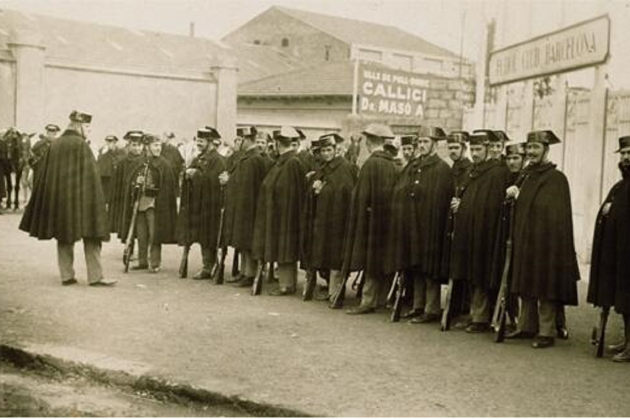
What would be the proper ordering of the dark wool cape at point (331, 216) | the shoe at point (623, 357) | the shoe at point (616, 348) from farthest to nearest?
1. the dark wool cape at point (331, 216)
2. the shoe at point (616, 348)
3. the shoe at point (623, 357)

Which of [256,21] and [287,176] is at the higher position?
[256,21]

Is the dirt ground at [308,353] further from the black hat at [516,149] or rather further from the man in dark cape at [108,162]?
the man in dark cape at [108,162]

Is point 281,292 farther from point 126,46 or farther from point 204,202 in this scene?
point 126,46

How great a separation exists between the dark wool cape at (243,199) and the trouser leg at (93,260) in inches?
66.5

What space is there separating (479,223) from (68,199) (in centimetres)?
497

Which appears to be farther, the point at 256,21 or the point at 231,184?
the point at 256,21

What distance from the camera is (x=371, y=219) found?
9.57 meters

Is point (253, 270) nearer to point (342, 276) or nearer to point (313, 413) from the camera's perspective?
point (342, 276)

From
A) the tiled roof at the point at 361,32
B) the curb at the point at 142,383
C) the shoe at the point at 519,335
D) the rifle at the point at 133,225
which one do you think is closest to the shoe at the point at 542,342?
the shoe at the point at 519,335

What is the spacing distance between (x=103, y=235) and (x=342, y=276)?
3.01 meters

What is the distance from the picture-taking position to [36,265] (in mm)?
12312

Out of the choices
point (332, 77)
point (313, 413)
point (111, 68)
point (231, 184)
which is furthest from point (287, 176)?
point (332, 77)

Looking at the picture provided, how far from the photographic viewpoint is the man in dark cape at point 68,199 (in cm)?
1027

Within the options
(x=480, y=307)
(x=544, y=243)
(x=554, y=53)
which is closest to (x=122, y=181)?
(x=554, y=53)
